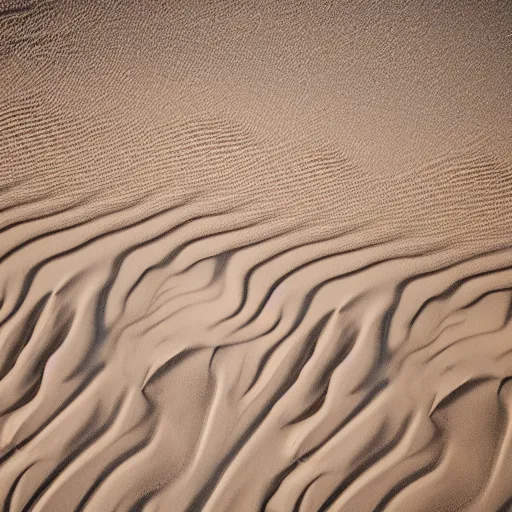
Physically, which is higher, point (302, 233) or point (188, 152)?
point (188, 152)

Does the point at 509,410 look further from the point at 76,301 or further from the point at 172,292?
the point at 76,301

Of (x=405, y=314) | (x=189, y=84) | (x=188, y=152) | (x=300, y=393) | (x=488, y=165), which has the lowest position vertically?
(x=300, y=393)

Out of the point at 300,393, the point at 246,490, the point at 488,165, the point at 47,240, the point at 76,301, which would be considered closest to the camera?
the point at 246,490

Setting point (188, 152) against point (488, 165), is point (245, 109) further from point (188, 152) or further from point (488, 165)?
point (488, 165)

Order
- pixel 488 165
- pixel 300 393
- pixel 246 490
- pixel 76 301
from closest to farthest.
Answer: pixel 246 490, pixel 300 393, pixel 76 301, pixel 488 165

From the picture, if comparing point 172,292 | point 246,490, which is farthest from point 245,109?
point 246,490

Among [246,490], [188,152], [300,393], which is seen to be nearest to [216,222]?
[188,152]

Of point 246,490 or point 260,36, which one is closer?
point 246,490
